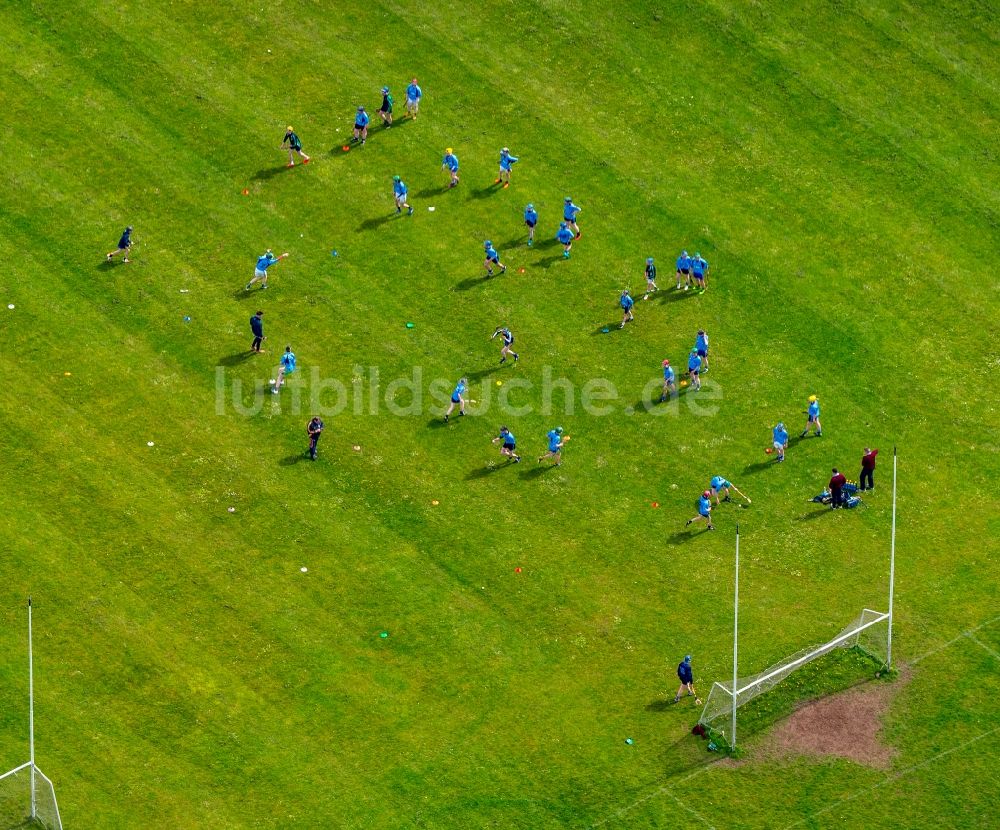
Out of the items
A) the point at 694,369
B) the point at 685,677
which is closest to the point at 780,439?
the point at 694,369

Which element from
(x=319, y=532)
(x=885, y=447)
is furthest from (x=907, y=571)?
(x=319, y=532)

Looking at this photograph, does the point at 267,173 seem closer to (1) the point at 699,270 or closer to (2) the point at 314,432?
(2) the point at 314,432

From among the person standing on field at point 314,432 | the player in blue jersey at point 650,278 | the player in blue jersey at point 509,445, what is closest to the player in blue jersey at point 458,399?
the player in blue jersey at point 509,445

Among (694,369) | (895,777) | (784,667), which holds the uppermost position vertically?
(694,369)

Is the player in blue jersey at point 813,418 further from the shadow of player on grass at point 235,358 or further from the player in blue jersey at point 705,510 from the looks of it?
the shadow of player on grass at point 235,358

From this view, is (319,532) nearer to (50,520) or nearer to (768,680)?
(50,520)

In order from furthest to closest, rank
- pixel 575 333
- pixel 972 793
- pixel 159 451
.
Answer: pixel 575 333
pixel 159 451
pixel 972 793
